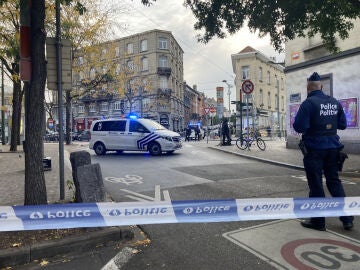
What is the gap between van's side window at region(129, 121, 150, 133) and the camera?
14.9 meters

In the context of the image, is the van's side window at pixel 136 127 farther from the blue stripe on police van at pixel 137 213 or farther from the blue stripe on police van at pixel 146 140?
the blue stripe on police van at pixel 137 213

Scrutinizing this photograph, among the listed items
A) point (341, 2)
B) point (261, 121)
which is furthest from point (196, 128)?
point (341, 2)

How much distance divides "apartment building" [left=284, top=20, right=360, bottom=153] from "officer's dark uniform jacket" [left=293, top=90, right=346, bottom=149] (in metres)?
10.3

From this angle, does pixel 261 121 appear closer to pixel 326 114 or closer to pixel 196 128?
pixel 196 128

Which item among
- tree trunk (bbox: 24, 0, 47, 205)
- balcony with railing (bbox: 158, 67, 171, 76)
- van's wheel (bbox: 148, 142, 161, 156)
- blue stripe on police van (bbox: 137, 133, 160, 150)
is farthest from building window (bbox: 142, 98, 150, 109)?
tree trunk (bbox: 24, 0, 47, 205)

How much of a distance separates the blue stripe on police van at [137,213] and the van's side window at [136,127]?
11.4 m

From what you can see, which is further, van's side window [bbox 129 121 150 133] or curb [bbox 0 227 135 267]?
van's side window [bbox 129 121 150 133]

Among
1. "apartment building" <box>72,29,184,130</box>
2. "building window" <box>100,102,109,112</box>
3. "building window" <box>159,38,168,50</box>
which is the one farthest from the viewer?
"building window" <box>100,102,109,112</box>

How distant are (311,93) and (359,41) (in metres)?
10.9

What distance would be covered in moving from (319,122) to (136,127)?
37.6 feet

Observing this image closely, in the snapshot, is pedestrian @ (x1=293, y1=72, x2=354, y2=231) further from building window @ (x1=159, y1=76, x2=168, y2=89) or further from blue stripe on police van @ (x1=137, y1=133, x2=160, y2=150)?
building window @ (x1=159, y1=76, x2=168, y2=89)

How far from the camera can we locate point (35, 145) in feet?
15.6

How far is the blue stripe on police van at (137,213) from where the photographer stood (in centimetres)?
349

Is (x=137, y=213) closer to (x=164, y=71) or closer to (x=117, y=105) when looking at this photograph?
(x=164, y=71)
